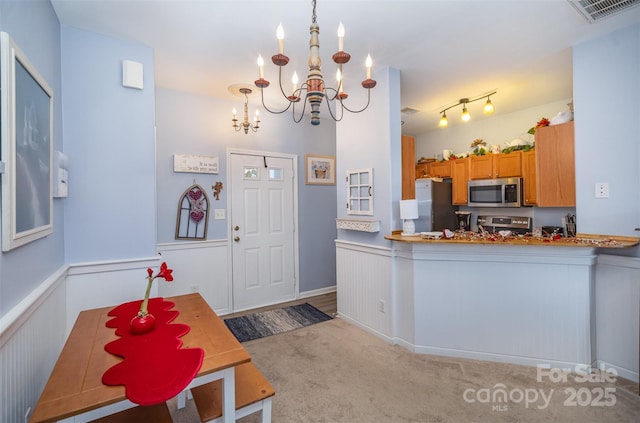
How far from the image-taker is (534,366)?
2.33 metres

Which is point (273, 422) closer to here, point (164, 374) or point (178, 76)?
point (164, 374)

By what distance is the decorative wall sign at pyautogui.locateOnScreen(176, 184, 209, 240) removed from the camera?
3379mm

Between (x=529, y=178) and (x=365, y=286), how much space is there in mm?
2535

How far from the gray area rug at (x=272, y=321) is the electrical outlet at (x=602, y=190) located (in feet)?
8.89

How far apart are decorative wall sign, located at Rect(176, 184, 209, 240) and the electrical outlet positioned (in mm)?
3668

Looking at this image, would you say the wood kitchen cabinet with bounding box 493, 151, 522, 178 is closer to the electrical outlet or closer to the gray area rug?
the electrical outlet

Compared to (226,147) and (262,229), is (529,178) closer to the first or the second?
(262,229)

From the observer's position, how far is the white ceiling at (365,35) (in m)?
1.95

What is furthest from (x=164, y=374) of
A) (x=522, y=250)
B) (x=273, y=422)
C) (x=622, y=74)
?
(x=622, y=74)

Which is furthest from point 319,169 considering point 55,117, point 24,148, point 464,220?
point 24,148

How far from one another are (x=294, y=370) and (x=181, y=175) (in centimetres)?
237

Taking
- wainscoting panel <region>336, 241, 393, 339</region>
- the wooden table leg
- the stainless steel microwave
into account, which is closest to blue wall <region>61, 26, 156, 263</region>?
the wooden table leg

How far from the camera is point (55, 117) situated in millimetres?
1933

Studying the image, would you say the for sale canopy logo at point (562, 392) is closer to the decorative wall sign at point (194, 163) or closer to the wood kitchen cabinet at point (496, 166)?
the wood kitchen cabinet at point (496, 166)
